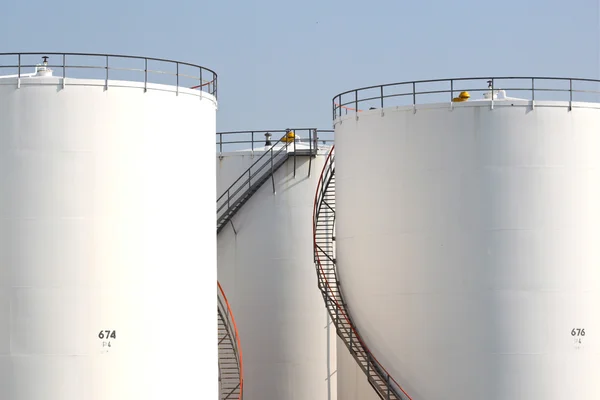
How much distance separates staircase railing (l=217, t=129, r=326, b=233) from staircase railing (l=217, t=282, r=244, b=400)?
97.8 inches

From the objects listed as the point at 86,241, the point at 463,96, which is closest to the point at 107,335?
the point at 86,241

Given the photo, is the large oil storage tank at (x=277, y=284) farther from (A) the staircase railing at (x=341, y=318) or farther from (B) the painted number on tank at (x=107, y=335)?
(B) the painted number on tank at (x=107, y=335)

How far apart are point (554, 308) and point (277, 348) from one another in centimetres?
1121

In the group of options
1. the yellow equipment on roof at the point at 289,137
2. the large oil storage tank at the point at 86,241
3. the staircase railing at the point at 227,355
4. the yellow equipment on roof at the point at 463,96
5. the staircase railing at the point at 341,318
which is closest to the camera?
the large oil storage tank at the point at 86,241

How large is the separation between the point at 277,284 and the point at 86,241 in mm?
12428

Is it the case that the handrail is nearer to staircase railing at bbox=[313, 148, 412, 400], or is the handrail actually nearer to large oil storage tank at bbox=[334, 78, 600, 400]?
staircase railing at bbox=[313, 148, 412, 400]

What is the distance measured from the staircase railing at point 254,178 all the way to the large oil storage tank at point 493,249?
324 inches

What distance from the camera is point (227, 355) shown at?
36.4 meters

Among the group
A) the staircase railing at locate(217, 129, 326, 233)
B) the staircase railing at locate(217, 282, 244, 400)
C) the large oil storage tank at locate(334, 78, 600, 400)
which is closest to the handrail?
the staircase railing at locate(217, 129, 326, 233)

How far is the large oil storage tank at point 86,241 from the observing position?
79.2 ft

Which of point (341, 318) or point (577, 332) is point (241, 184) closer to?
point (341, 318)

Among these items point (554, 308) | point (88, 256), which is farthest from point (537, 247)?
point (88, 256)

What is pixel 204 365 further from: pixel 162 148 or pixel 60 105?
pixel 60 105

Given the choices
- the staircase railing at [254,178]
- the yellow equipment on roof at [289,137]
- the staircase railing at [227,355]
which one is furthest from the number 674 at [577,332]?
the yellow equipment on roof at [289,137]
